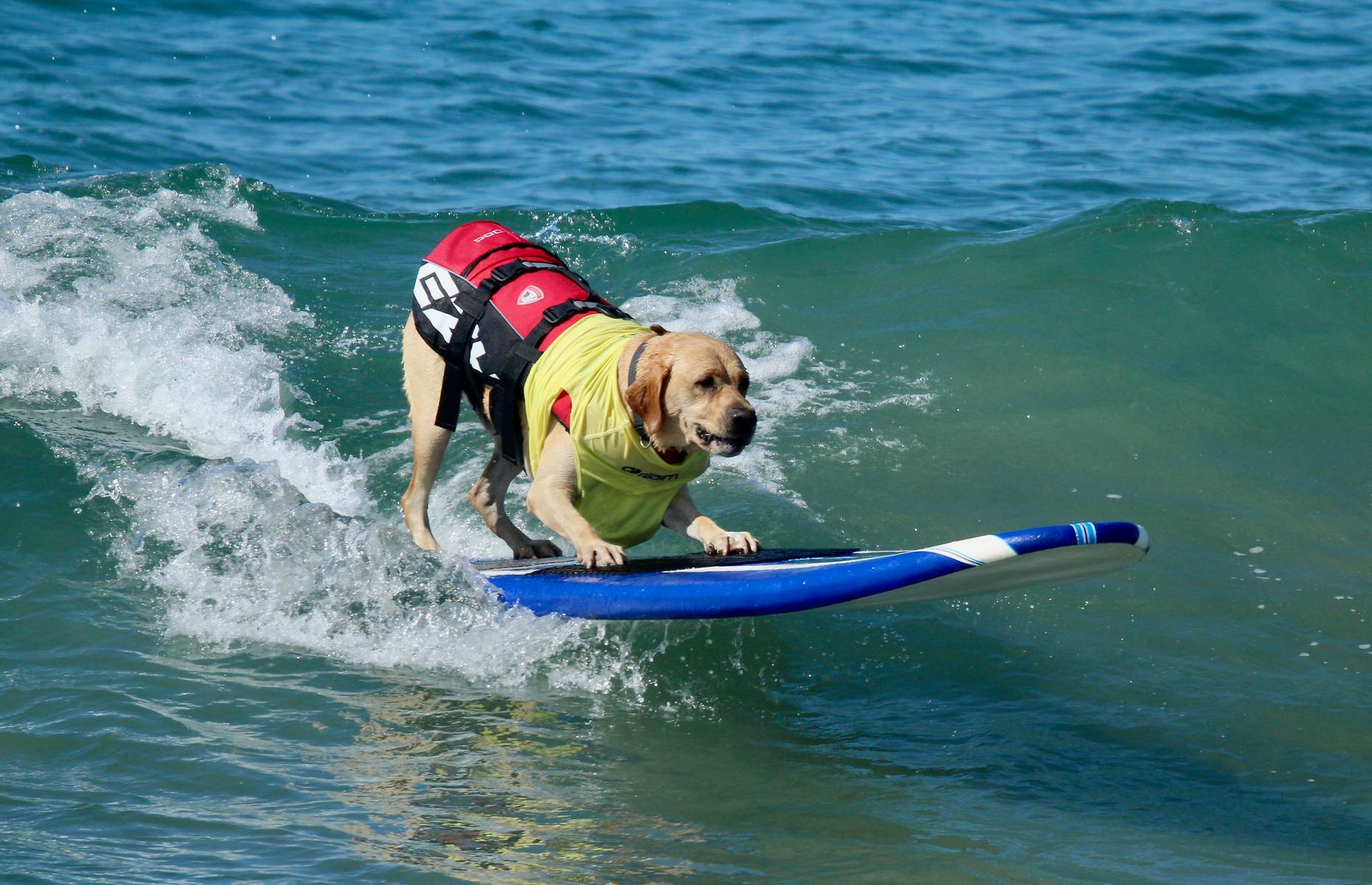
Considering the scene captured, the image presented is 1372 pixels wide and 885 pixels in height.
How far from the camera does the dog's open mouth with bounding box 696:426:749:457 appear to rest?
14.1 ft

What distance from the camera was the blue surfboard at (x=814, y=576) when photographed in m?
3.93

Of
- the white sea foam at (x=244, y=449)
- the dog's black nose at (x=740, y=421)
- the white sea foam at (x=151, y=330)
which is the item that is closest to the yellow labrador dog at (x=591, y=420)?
the dog's black nose at (x=740, y=421)

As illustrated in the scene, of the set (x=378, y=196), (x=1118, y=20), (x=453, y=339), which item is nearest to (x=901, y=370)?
(x=453, y=339)

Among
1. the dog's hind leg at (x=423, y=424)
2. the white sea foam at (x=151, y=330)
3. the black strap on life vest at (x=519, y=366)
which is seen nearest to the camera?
the black strap on life vest at (x=519, y=366)

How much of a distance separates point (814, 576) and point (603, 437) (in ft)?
3.03

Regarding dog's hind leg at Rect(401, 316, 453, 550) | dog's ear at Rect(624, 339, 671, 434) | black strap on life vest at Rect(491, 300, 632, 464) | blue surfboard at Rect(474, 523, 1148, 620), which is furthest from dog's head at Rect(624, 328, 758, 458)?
dog's hind leg at Rect(401, 316, 453, 550)

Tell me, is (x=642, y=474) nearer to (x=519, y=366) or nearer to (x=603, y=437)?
(x=603, y=437)

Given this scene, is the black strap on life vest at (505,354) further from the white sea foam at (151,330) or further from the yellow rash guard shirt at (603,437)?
the white sea foam at (151,330)

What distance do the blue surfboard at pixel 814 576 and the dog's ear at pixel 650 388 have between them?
60cm

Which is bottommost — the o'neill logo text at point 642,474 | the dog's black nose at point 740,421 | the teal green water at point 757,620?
the teal green water at point 757,620

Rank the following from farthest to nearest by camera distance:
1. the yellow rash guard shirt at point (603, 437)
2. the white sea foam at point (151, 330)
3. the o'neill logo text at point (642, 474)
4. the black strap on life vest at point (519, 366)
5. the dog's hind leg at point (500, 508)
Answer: the white sea foam at point (151, 330) < the dog's hind leg at point (500, 508) < the black strap on life vest at point (519, 366) < the o'neill logo text at point (642, 474) < the yellow rash guard shirt at point (603, 437)

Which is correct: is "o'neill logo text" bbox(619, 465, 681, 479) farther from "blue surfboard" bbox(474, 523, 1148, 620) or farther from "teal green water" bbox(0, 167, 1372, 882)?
"teal green water" bbox(0, 167, 1372, 882)

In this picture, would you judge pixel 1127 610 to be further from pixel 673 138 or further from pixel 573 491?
pixel 673 138

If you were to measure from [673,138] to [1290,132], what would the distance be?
7.14 metres
